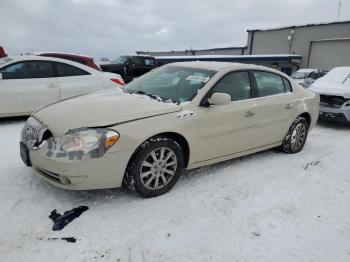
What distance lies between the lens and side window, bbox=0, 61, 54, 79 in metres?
6.49

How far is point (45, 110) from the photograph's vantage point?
12.3 ft

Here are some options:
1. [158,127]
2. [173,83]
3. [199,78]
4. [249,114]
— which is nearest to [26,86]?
[173,83]

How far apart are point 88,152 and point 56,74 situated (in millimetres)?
4512

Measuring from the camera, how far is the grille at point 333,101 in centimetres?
748

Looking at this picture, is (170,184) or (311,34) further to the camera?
(311,34)

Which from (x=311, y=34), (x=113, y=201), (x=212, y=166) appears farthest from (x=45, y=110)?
(x=311, y=34)

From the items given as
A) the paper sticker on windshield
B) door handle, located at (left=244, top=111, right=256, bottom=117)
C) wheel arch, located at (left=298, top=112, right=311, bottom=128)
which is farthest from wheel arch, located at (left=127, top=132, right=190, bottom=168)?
wheel arch, located at (left=298, top=112, right=311, bottom=128)

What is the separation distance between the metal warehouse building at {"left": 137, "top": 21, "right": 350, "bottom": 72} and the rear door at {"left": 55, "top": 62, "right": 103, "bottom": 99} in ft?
75.9

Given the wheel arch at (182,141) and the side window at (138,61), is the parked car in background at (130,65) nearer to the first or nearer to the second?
the side window at (138,61)

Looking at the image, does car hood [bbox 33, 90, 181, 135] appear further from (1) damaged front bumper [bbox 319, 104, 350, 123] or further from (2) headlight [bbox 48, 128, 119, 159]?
(1) damaged front bumper [bbox 319, 104, 350, 123]

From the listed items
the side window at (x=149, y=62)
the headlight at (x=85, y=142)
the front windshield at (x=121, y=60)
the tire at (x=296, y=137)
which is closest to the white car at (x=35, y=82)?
the headlight at (x=85, y=142)

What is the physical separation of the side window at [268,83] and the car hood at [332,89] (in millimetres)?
3056

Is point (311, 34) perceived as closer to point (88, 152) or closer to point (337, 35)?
point (337, 35)

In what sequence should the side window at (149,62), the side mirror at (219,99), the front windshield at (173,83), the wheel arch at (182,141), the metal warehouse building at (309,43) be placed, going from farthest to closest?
the metal warehouse building at (309,43) → the side window at (149,62) → the front windshield at (173,83) → the side mirror at (219,99) → the wheel arch at (182,141)
